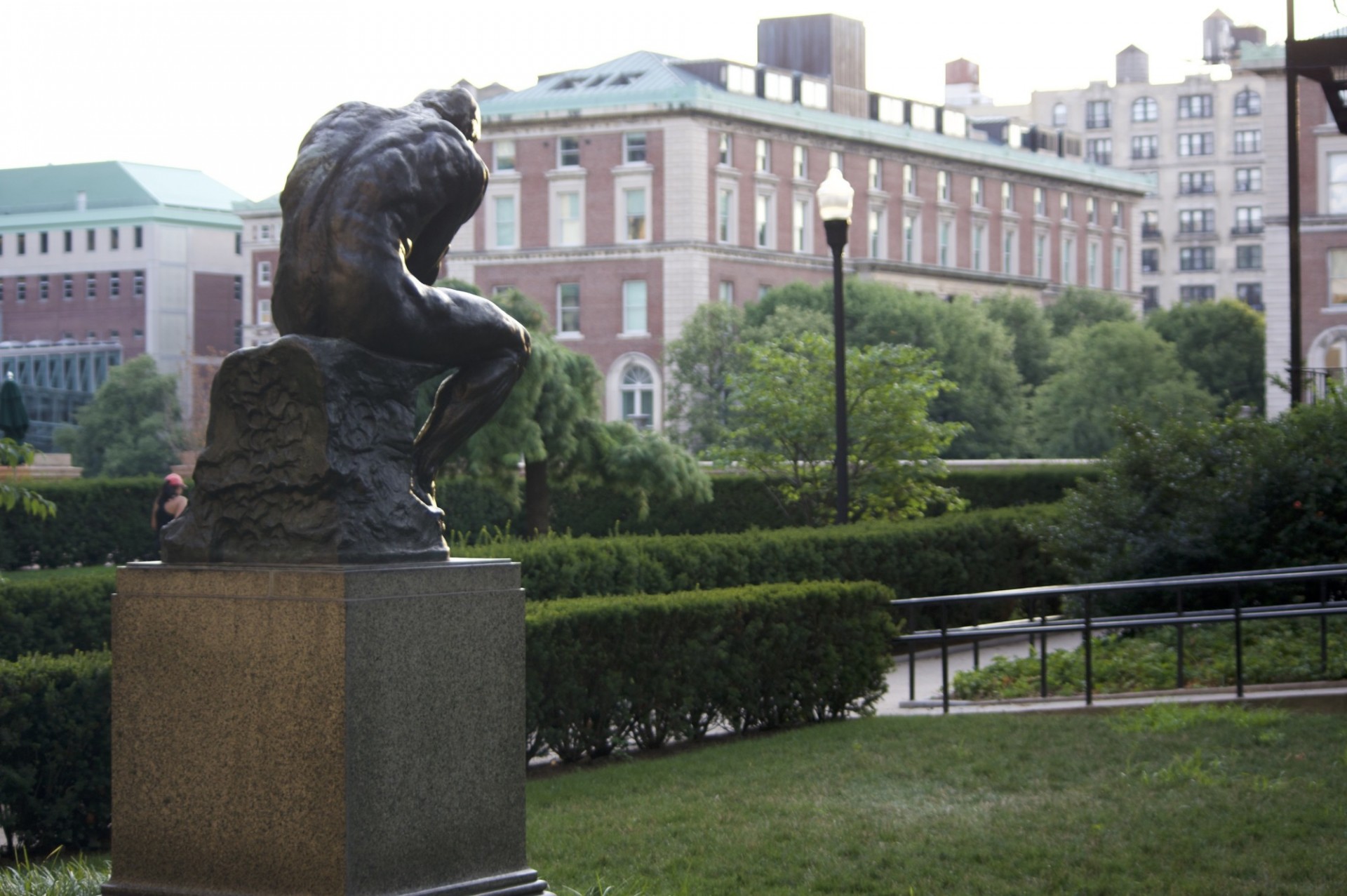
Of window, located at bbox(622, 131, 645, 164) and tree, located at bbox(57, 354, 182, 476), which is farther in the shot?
tree, located at bbox(57, 354, 182, 476)

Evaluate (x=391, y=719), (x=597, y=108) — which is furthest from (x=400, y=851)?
(x=597, y=108)

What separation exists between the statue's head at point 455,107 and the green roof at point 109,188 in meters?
100

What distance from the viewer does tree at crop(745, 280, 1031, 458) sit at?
6350cm

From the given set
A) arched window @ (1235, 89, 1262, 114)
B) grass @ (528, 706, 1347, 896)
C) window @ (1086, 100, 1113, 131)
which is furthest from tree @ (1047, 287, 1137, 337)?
grass @ (528, 706, 1347, 896)

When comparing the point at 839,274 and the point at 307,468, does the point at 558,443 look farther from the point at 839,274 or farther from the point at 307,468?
the point at 307,468

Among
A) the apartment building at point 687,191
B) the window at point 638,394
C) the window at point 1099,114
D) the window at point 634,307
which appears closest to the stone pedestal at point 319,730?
the apartment building at point 687,191

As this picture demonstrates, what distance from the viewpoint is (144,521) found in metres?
32.7

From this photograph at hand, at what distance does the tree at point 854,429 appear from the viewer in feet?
81.3

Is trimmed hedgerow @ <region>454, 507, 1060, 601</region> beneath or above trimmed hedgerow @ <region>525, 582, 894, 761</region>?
above

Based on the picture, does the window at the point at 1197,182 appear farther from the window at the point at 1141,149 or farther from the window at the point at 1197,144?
the window at the point at 1141,149

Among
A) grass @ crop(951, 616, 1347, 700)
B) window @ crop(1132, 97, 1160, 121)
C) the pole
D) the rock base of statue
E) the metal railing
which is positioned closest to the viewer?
the rock base of statue

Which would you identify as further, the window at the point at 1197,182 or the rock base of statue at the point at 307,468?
the window at the point at 1197,182

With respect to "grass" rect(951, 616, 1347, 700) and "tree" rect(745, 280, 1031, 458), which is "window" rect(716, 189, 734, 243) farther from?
"grass" rect(951, 616, 1347, 700)

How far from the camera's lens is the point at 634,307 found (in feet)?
240
